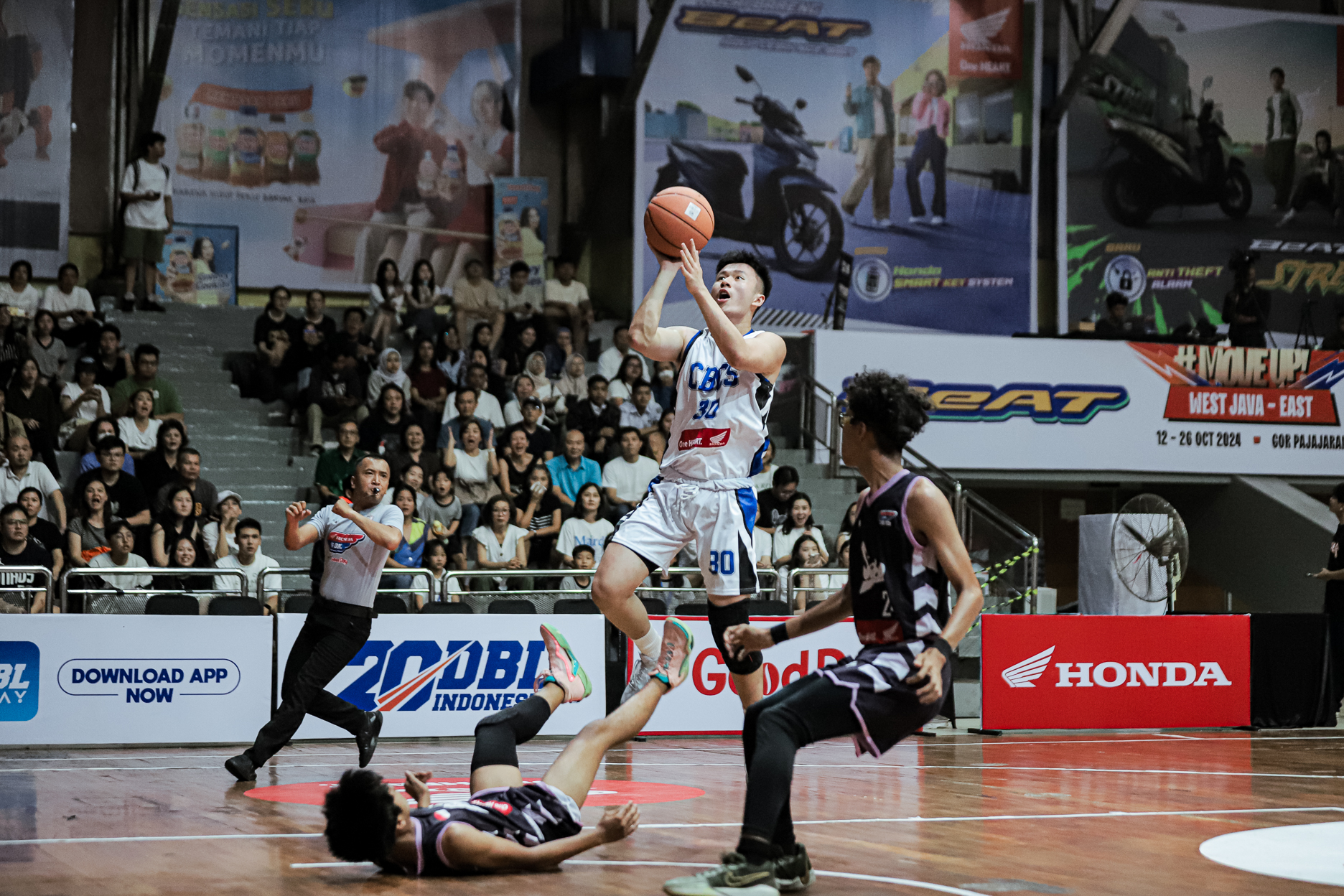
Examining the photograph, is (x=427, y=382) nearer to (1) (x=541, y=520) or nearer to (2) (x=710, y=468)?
(1) (x=541, y=520)

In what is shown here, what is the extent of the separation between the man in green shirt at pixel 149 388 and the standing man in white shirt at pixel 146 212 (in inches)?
128

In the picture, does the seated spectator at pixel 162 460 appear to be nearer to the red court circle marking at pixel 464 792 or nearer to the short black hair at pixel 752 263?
the red court circle marking at pixel 464 792

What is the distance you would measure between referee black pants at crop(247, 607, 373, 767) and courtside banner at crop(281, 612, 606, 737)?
7.59ft

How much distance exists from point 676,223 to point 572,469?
26.5ft

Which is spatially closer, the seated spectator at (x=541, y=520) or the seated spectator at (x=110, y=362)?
the seated spectator at (x=541, y=520)

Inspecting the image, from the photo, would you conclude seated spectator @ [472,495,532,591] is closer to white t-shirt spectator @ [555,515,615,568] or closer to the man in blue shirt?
white t-shirt spectator @ [555,515,615,568]

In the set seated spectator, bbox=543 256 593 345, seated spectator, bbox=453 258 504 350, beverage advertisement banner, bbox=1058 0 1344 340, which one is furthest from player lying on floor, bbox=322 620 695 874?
beverage advertisement banner, bbox=1058 0 1344 340

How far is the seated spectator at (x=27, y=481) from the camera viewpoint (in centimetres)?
1226

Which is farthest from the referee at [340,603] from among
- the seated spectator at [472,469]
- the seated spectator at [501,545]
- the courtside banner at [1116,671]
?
the seated spectator at [472,469]

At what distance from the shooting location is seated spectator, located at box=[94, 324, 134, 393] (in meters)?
14.4

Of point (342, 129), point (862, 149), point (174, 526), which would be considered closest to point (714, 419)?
point (174, 526)

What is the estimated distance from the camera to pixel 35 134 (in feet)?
59.7

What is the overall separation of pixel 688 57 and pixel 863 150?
114 inches

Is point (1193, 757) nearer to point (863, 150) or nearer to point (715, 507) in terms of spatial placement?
point (715, 507)
